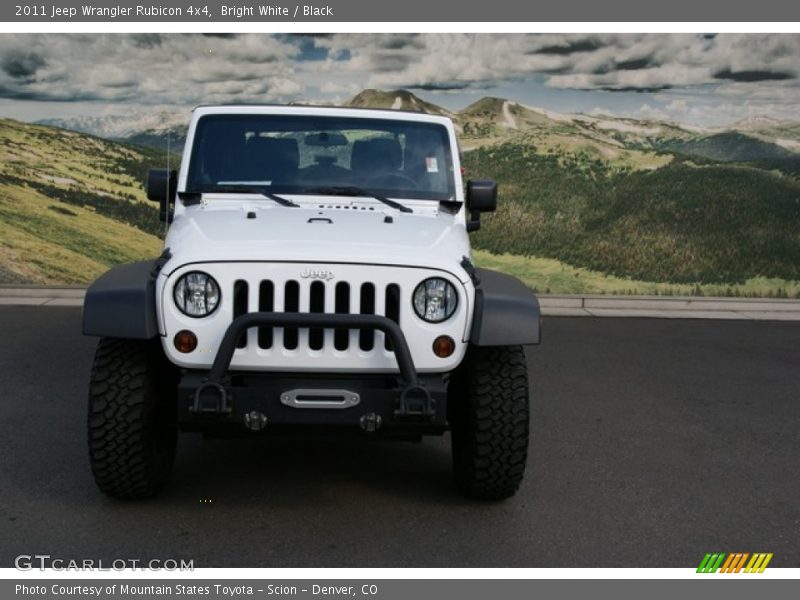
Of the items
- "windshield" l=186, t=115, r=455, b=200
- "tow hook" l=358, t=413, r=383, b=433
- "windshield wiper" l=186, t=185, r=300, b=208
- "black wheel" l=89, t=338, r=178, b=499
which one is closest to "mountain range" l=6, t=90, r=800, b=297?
"windshield" l=186, t=115, r=455, b=200

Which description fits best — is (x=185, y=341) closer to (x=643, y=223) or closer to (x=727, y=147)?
(x=643, y=223)

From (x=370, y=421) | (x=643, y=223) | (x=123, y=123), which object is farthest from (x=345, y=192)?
(x=643, y=223)

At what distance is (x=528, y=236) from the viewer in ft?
49.1

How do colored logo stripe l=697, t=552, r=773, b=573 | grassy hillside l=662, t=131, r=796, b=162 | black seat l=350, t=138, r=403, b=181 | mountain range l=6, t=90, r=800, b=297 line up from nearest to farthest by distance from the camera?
colored logo stripe l=697, t=552, r=773, b=573, black seat l=350, t=138, r=403, b=181, mountain range l=6, t=90, r=800, b=297, grassy hillside l=662, t=131, r=796, b=162

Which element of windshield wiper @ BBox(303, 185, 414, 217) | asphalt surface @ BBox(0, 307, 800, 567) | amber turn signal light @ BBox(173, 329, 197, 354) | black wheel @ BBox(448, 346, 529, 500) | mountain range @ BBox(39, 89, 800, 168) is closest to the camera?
asphalt surface @ BBox(0, 307, 800, 567)

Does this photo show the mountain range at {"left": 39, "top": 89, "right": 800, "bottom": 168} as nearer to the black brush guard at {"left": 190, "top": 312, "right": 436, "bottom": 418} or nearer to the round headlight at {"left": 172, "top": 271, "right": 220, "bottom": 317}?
the round headlight at {"left": 172, "top": 271, "right": 220, "bottom": 317}

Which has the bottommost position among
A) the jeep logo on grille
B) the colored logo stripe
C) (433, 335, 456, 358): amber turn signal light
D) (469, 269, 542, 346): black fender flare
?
the colored logo stripe

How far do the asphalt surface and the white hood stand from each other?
3.89 feet

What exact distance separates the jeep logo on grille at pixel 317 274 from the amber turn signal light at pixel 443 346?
55 centimetres

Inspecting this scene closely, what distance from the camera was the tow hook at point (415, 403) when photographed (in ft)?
17.4

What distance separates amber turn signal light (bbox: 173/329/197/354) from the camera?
17.9 feet

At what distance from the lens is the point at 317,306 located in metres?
5.48

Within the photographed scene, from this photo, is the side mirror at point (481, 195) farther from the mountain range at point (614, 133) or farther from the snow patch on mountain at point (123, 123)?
the snow patch on mountain at point (123, 123)

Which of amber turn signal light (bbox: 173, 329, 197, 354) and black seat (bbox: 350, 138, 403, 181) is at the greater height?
black seat (bbox: 350, 138, 403, 181)
